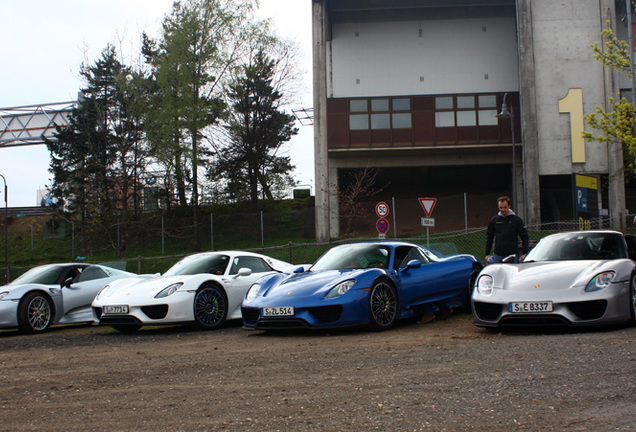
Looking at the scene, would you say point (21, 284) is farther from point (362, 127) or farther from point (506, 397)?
point (362, 127)

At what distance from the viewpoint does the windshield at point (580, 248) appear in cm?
926

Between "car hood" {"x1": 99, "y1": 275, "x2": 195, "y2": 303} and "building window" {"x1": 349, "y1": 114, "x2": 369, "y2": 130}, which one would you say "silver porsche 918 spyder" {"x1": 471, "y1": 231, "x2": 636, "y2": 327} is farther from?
"building window" {"x1": 349, "y1": 114, "x2": 369, "y2": 130}

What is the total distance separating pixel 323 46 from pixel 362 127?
15.0ft

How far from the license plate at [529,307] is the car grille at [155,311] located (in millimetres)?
5270

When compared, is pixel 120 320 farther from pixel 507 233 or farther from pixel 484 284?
pixel 507 233

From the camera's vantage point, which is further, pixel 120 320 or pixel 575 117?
pixel 575 117

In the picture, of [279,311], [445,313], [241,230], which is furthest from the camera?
[241,230]

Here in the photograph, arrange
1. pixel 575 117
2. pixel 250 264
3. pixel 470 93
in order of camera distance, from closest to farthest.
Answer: pixel 250 264 < pixel 575 117 < pixel 470 93

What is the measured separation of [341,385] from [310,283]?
4302 millimetres

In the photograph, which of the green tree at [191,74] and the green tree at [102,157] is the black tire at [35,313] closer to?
the green tree at [102,157]

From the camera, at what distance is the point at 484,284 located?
899 cm

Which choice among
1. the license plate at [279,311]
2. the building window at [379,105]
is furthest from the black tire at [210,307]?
the building window at [379,105]

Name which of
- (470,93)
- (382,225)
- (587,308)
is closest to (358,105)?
(470,93)

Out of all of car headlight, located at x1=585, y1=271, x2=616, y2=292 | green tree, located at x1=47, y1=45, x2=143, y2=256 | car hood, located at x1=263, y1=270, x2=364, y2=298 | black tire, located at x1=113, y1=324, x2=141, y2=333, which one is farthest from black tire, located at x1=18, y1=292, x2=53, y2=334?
green tree, located at x1=47, y1=45, x2=143, y2=256
